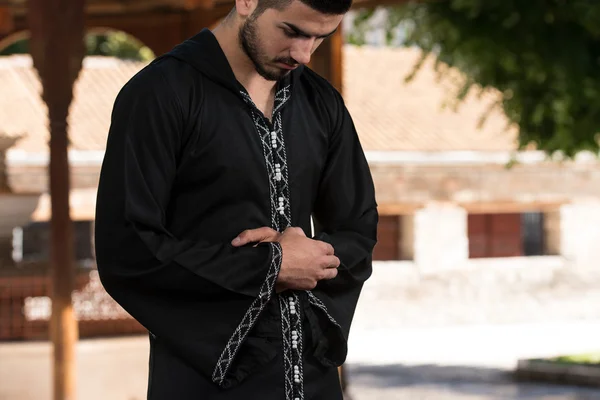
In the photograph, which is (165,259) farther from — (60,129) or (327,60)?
(327,60)

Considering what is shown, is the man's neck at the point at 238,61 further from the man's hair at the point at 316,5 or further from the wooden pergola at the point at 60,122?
the wooden pergola at the point at 60,122

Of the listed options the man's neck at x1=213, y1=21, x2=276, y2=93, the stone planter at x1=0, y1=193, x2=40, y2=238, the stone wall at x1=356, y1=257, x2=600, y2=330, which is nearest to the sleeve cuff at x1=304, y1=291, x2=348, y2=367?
the man's neck at x1=213, y1=21, x2=276, y2=93

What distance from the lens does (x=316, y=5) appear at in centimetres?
211

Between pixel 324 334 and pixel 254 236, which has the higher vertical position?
pixel 254 236

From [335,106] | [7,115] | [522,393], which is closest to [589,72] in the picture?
[522,393]

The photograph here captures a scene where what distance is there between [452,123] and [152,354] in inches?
803

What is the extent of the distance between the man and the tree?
6294mm

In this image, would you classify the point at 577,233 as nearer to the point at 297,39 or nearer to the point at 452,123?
→ the point at 452,123

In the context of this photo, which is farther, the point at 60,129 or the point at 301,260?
the point at 60,129

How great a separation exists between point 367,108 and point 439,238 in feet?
10.6

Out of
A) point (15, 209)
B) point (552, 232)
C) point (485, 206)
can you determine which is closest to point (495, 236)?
point (552, 232)

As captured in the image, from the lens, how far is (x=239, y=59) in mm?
2281

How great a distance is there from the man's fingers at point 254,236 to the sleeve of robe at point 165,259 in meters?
0.02

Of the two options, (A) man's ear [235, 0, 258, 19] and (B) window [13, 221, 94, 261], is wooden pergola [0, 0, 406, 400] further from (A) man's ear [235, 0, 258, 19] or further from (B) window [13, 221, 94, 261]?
(B) window [13, 221, 94, 261]
